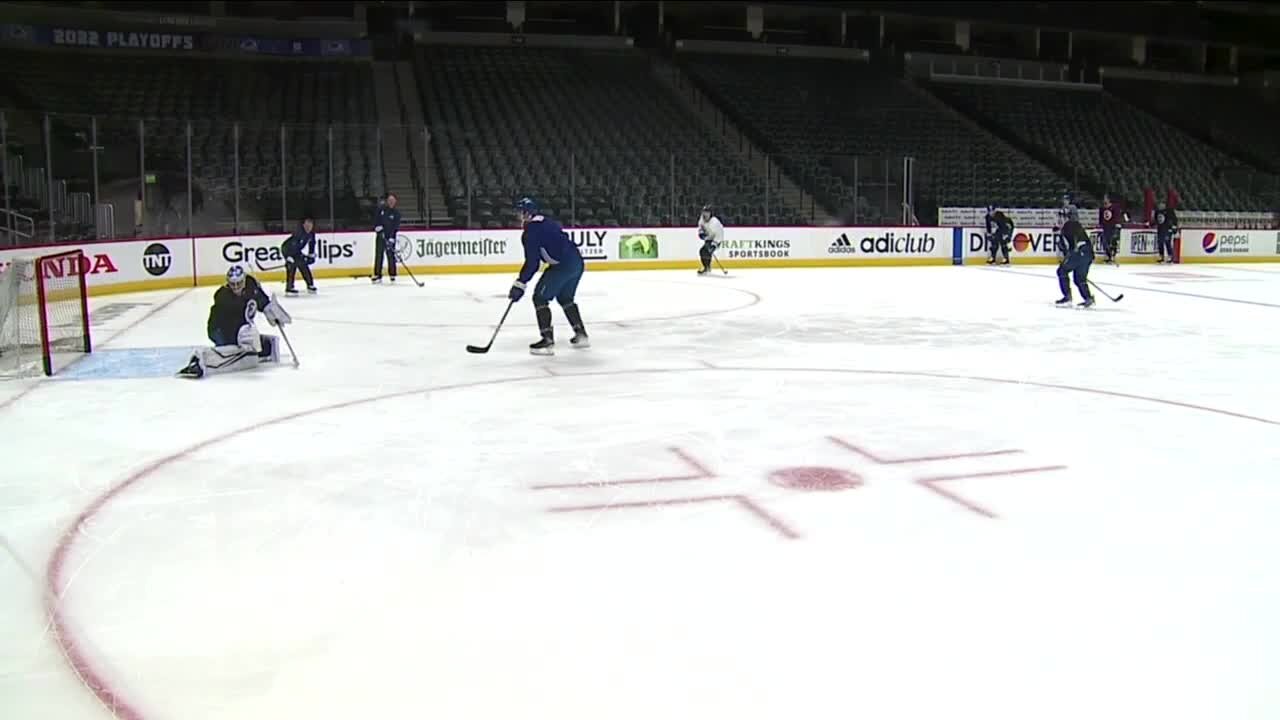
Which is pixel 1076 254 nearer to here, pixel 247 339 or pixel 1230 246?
pixel 247 339

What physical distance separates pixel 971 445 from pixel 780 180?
22147 millimetres

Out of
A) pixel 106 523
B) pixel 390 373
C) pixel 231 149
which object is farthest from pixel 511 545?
pixel 231 149

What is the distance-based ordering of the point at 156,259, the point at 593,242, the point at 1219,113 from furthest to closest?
the point at 1219,113 → the point at 593,242 → the point at 156,259

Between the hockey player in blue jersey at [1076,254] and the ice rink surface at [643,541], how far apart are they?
4821 millimetres

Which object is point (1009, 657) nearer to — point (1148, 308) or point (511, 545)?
point (511, 545)

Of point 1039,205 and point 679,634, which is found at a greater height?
point 1039,205

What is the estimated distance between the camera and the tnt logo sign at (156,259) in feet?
57.9

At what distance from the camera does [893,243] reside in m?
25.1

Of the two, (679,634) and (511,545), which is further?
(511,545)

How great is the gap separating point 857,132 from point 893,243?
768 centimetres

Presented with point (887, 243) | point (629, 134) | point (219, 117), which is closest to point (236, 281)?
point (887, 243)

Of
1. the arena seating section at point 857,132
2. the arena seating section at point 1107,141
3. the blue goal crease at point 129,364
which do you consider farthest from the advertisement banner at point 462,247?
the arena seating section at point 1107,141

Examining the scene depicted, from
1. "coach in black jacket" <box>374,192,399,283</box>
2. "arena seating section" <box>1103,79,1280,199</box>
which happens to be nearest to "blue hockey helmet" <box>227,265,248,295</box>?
"coach in black jacket" <box>374,192,399,283</box>

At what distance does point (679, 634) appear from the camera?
12.2 feet
